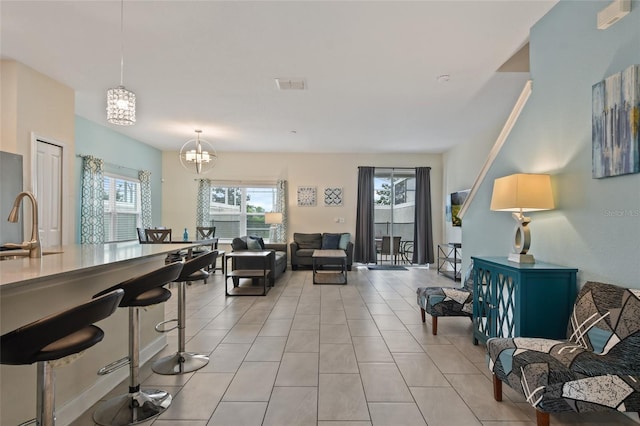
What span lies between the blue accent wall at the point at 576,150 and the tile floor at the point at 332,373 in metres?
1.01

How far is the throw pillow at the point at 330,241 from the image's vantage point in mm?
7914

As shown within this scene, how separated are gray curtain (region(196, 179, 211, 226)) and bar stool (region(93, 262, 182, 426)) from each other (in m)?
6.20

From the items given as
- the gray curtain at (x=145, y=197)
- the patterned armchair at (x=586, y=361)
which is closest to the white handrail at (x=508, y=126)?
the patterned armchair at (x=586, y=361)

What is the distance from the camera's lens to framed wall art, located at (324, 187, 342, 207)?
836 centimetres

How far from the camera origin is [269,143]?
23.9 ft

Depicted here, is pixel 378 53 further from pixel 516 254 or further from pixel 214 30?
pixel 516 254

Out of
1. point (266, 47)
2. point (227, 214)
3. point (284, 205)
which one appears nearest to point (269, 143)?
point (284, 205)

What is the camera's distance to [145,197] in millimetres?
7227

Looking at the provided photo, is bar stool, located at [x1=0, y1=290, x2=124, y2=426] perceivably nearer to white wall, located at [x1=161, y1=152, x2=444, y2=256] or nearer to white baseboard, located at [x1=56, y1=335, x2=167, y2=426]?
white baseboard, located at [x1=56, y1=335, x2=167, y2=426]

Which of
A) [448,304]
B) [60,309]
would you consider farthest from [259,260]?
[60,309]

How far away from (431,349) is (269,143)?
18.1 ft

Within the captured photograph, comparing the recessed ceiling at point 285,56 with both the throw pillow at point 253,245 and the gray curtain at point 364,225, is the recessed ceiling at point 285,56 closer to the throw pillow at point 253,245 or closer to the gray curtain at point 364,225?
the throw pillow at point 253,245

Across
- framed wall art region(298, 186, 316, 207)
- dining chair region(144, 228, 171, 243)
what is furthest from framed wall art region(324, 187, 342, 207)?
dining chair region(144, 228, 171, 243)

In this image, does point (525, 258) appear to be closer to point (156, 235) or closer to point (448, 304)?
point (448, 304)
